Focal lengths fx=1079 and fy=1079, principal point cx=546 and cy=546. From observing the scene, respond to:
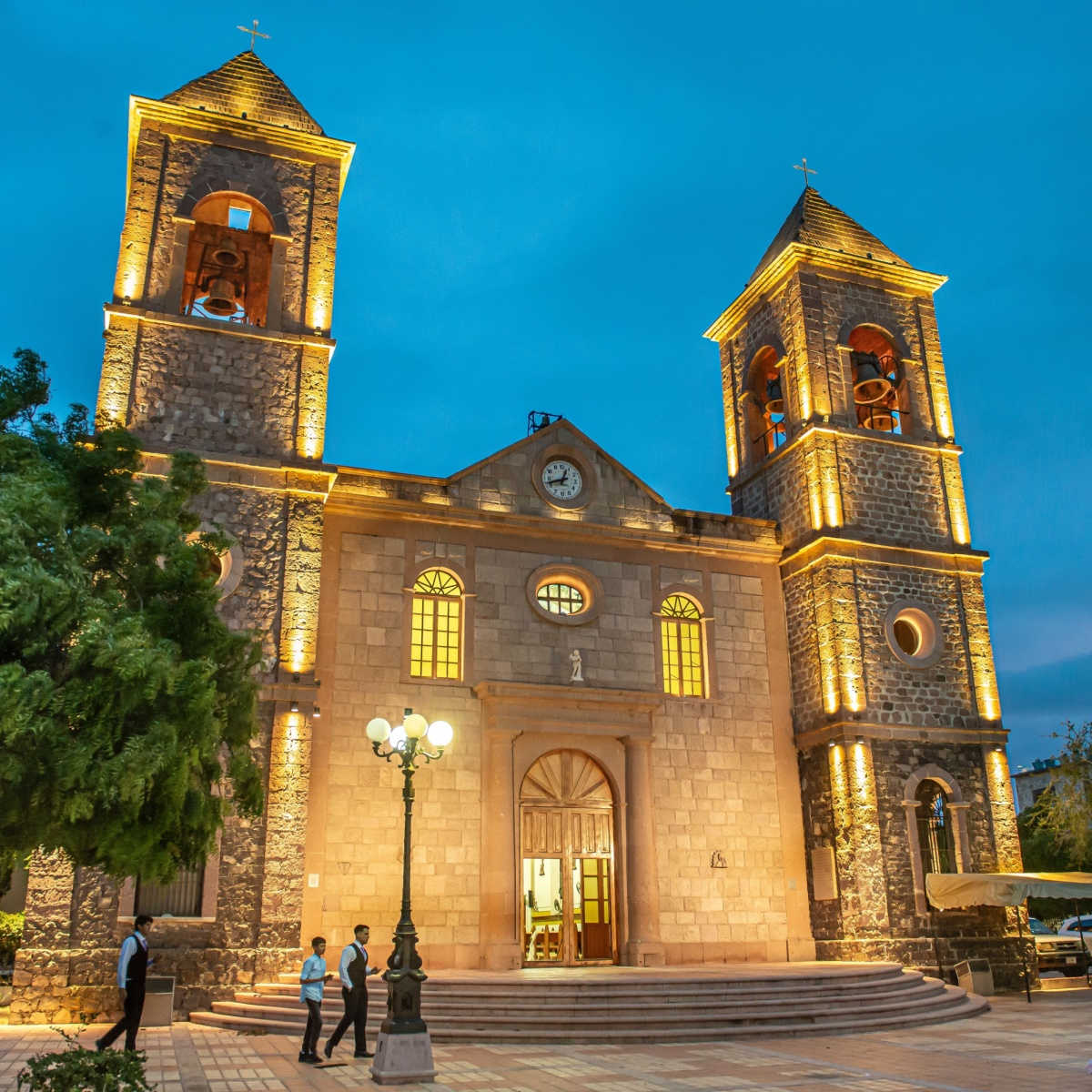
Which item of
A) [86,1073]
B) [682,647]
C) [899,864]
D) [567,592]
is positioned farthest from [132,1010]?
[899,864]

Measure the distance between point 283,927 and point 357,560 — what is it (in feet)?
22.0

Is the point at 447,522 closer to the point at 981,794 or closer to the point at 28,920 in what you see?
the point at 28,920

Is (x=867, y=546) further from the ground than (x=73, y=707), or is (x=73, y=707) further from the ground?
(x=867, y=546)

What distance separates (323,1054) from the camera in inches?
528

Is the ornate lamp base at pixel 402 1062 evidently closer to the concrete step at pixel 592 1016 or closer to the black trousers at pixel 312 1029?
the black trousers at pixel 312 1029

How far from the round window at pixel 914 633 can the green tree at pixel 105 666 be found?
612 inches

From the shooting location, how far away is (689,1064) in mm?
12961

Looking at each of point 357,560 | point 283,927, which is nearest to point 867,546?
point 357,560

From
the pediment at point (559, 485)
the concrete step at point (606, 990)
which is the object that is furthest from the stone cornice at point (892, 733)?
the concrete step at point (606, 990)

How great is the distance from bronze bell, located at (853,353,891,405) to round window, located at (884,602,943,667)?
5.08 meters

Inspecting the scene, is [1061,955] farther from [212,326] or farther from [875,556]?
[212,326]

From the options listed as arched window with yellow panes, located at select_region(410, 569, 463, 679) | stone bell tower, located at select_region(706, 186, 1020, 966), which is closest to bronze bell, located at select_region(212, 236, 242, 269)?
arched window with yellow panes, located at select_region(410, 569, 463, 679)

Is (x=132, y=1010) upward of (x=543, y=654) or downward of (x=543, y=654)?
downward

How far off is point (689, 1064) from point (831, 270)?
18199 mm
